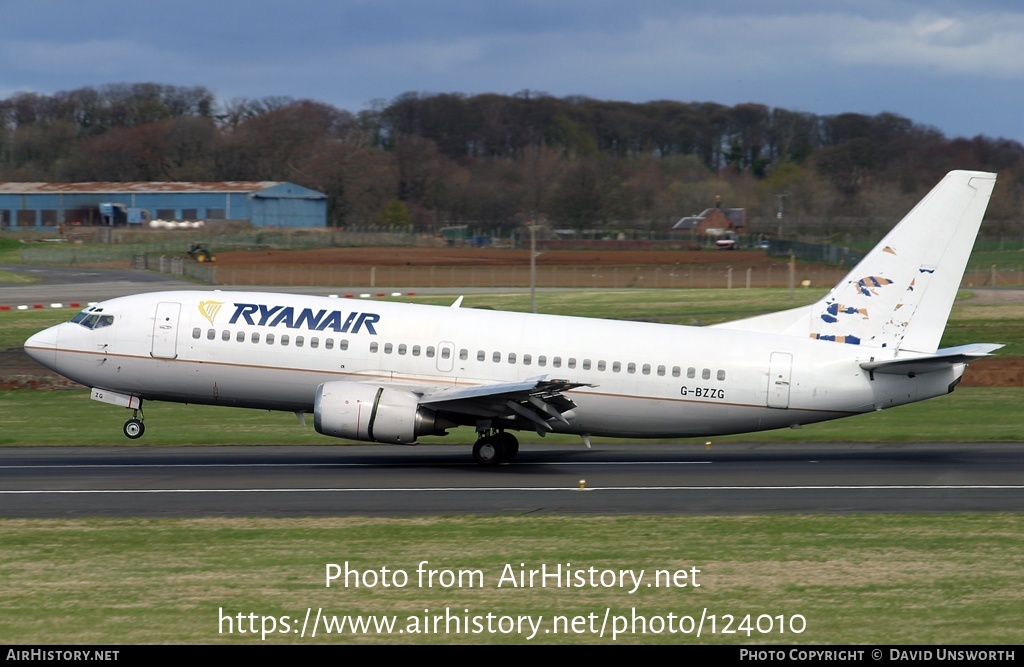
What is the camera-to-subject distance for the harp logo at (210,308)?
2747 centimetres

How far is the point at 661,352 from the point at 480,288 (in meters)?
56.0

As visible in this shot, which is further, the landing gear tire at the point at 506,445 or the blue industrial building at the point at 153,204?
the blue industrial building at the point at 153,204

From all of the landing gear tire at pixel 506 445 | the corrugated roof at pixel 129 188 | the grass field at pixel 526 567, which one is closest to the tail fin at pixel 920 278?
the grass field at pixel 526 567

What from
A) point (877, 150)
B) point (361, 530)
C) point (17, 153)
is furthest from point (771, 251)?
point (17, 153)

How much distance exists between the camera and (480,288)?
82438mm

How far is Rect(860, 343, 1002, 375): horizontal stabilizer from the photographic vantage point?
25.4 metres

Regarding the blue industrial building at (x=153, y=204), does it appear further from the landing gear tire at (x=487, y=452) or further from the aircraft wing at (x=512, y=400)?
the aircraft wing at (x=512, y=400)

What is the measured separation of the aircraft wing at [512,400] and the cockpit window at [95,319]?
7.99 m

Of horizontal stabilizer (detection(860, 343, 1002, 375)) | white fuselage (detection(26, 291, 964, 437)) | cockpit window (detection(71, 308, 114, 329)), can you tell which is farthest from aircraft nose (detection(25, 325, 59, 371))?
horizontal stabilizer (detection(860, 343, 1002, 375))

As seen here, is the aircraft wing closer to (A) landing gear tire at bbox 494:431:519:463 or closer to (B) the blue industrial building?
(A) landing gear tire at bbox 494:431:519:463

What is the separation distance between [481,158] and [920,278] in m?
161

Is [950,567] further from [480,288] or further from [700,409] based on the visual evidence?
[480,288]

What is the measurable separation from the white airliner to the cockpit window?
1.27 m

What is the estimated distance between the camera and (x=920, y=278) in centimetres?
2691
